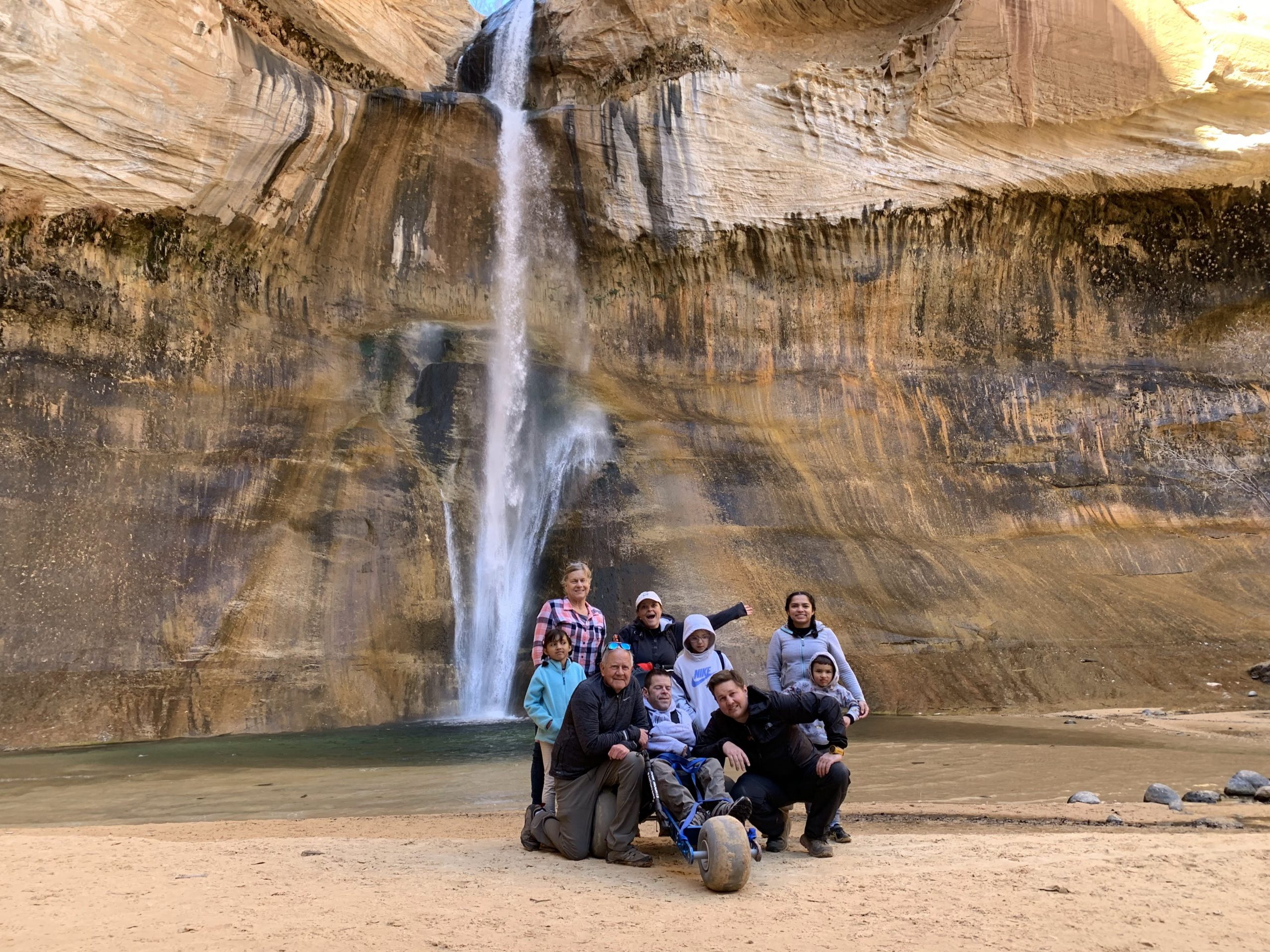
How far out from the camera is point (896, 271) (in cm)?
1623

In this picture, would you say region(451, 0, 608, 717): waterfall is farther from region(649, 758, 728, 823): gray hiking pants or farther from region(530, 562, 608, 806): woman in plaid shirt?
region(649, 758, 728, 823): gray hiking pants

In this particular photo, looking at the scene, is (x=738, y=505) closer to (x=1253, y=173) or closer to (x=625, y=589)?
(x=625, y=589)

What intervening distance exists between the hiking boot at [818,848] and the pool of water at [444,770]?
1.83 m

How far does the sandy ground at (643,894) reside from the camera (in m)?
3.29

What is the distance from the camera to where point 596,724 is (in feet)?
15.3

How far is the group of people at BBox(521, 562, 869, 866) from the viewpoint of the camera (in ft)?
15.1

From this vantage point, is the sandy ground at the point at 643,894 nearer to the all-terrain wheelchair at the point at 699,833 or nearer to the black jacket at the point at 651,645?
the all-terrain wheelchair at the point at 699,833

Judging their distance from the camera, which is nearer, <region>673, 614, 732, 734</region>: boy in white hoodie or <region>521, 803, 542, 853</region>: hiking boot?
<region>521, 803, 542, 853</region>: hiking boot

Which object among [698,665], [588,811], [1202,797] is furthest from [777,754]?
[1202,797]

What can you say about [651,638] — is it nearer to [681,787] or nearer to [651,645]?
[651,645]

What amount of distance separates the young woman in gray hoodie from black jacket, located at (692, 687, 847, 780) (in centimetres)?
60

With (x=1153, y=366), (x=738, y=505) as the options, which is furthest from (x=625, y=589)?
(x=1153, y=366)

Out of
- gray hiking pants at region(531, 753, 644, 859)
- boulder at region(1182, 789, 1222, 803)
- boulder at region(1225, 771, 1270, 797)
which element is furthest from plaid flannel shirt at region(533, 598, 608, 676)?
boulder at region(1225, 771, 1270, 797)

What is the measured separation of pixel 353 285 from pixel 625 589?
6911 mm
